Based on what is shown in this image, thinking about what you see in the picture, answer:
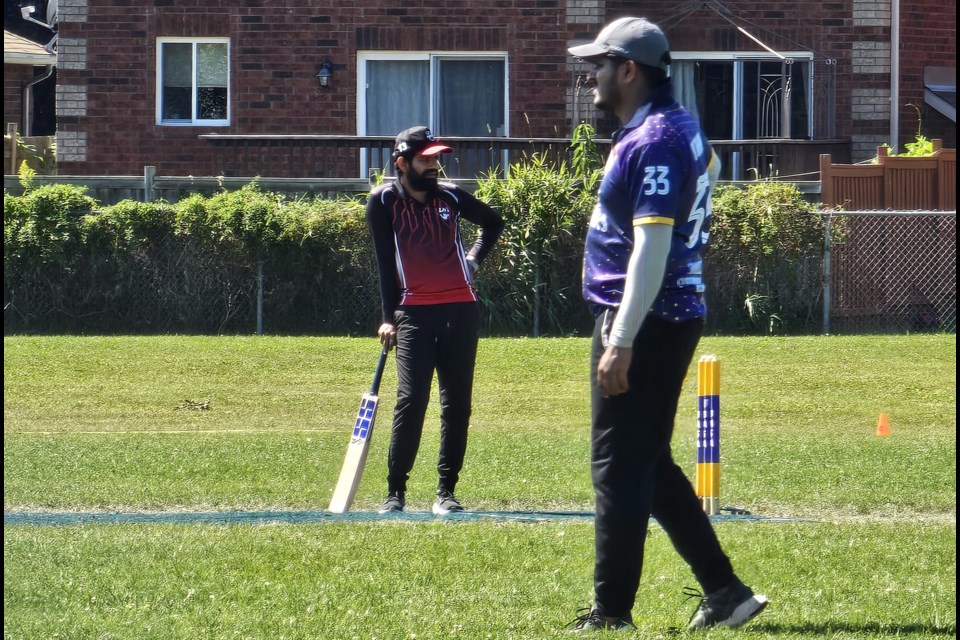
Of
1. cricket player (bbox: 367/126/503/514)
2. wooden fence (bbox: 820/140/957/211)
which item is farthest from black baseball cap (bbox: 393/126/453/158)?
wooden fence (bbox: 820/140/957/211)

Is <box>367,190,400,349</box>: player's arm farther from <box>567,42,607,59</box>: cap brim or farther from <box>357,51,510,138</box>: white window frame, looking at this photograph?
<box>357,51,510,138</box>: white window frame

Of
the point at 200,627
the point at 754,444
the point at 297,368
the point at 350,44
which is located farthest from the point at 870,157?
the point at 200,627

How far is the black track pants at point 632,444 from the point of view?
174 inches

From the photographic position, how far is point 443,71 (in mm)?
21469

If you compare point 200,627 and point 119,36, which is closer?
point 200,627

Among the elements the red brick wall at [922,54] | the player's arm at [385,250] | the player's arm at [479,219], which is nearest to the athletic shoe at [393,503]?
the player's arm at [385,250]

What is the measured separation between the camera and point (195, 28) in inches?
842

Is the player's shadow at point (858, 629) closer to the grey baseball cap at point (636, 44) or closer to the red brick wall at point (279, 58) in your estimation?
the grey baseball cap at point (636, 44)

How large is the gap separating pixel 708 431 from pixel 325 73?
1560 cm

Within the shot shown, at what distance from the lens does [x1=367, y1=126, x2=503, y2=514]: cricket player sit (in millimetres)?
7039

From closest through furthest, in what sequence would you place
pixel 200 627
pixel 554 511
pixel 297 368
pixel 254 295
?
1. pixel 200 627
2. pixel 554 511
3. pixel 297 368
4. pixel 254 295

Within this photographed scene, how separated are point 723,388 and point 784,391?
22.6 inches

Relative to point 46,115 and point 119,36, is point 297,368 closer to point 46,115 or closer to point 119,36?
point 119,36

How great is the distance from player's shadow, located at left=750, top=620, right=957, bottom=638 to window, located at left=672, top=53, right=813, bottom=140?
17.2 metres
